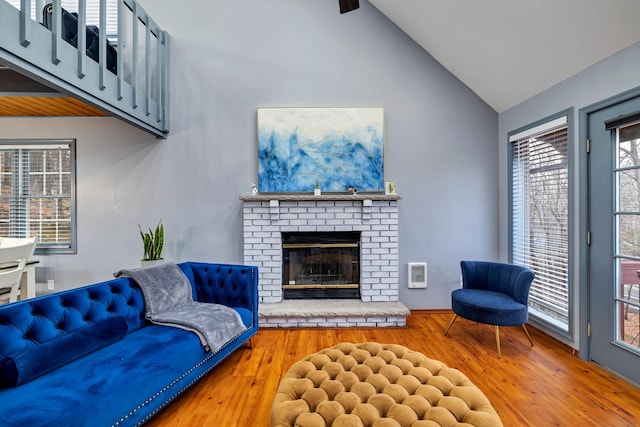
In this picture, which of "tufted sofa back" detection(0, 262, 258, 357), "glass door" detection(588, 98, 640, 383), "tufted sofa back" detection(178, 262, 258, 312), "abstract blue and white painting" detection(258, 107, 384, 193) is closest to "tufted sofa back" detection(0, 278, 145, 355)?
"tufted sofa back" detection(0, 262, 258, 357)

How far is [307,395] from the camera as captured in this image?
1301mm

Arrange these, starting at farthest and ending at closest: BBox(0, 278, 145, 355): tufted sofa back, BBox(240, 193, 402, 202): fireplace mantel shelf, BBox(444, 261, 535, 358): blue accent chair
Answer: BBox(240, 193, 402, 202): fireplace mantel shelf → BBox(444, 261, 535, 358): blue accent chair → BBox(0, 278, 145, 355): tufted sofa back

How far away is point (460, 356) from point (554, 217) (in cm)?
163

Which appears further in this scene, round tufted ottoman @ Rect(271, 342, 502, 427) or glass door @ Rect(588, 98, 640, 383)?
glass door @ Rect(588, 98, 640, 383)

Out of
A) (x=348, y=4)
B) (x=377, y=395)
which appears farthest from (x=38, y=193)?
(x=377, y=395)

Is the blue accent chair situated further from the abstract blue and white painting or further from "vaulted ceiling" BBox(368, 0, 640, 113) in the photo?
"vaulted ceiling" BBox(368, 0, 640, 113)

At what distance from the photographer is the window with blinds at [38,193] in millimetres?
3543

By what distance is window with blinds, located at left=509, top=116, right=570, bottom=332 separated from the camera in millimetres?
2705

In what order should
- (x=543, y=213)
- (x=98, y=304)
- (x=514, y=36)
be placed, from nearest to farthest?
(x=98, y=304)
(x=514, y=36)
(x=543, y=213)

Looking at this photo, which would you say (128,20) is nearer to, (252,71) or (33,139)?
(252,71)

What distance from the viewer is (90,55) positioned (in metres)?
2.77

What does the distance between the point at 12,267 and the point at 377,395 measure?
3.64 metres

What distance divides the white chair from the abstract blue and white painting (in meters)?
2.31

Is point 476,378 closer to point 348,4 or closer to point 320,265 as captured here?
point 320,265
